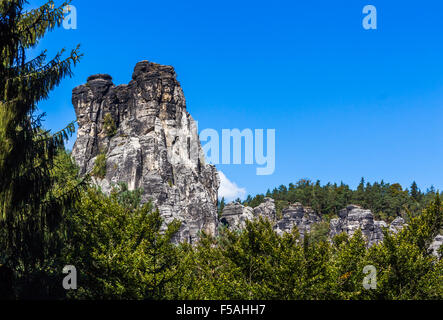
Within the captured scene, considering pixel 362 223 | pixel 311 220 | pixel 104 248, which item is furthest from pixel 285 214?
pixel 104 248

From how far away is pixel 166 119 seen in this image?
8969 cm

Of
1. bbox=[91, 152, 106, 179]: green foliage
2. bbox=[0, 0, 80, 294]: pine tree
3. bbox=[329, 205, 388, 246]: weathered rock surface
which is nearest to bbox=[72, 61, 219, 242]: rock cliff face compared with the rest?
bbox=[91, 152, 106, 179]: green foliage

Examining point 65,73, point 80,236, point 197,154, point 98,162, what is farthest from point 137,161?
point 65,73

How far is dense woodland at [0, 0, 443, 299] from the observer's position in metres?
10.5

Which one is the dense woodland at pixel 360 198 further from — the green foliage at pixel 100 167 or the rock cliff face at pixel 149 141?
the green foliage at pixel 100 167

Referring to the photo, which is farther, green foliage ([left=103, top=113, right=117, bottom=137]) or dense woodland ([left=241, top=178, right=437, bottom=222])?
dense woodland ([left=241, top=178, right=437, bottom=222])

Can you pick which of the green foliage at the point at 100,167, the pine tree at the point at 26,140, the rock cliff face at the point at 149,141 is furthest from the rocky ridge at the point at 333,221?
the pine tree at the point at 26,140

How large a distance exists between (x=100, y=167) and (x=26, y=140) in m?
75.7

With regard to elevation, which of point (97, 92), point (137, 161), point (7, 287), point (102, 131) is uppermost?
point (97, 92)

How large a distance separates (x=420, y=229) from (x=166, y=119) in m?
70.4

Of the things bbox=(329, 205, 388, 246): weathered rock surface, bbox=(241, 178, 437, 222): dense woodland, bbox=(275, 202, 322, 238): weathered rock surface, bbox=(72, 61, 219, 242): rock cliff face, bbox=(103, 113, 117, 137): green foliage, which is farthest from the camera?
bbox=(241, 178, 437, 222): dense woodland

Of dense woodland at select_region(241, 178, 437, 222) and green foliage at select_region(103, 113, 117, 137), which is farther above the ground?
green foliage at select_region(103, 113, 117, 137)

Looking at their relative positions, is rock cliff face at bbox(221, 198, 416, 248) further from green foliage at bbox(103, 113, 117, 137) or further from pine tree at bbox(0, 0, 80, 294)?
pine tree at bbox(0, 0, 80, 294)

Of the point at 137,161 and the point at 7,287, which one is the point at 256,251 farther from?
the point at 137,161
